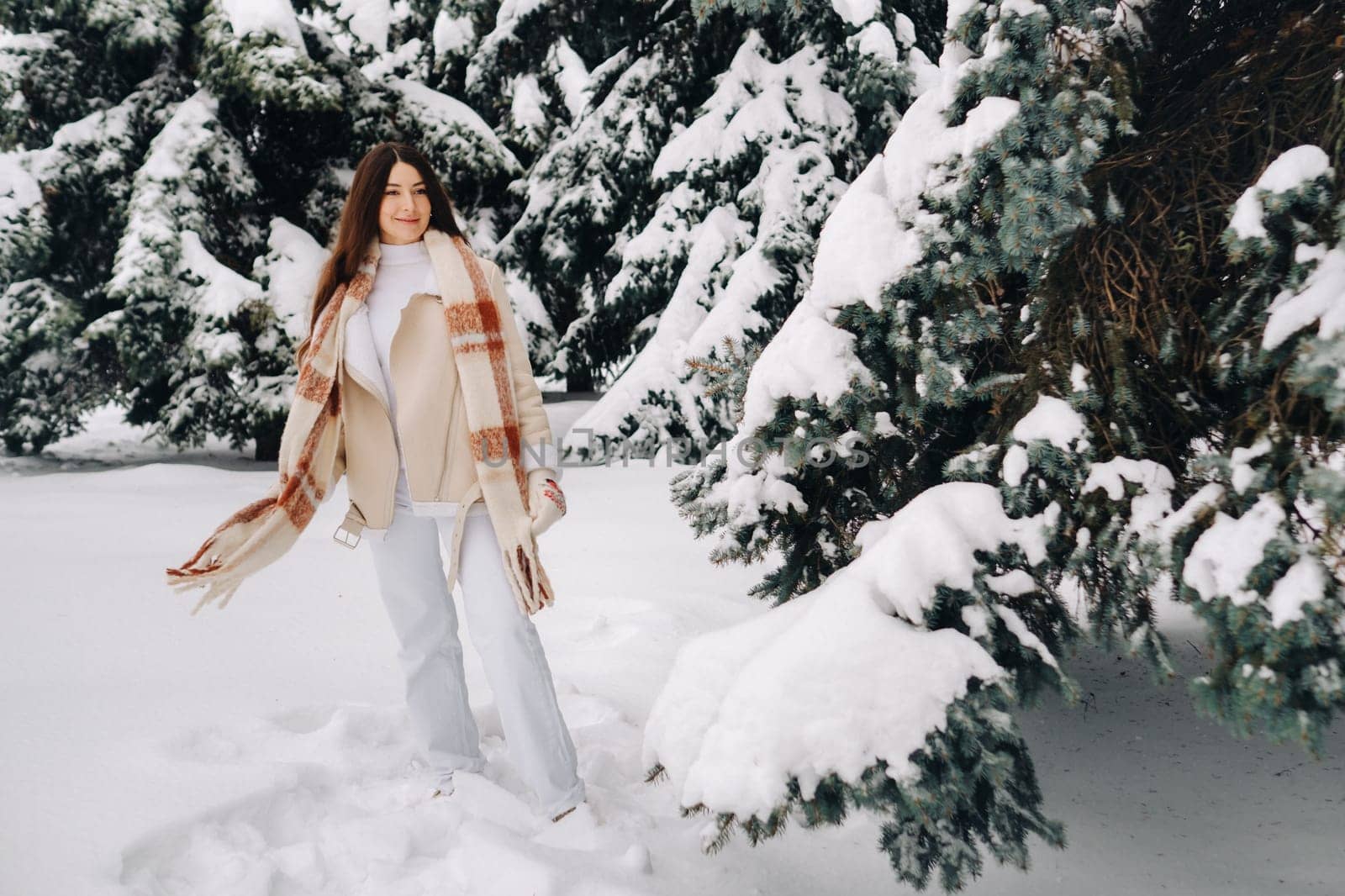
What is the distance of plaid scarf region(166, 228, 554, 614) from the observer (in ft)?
8.30

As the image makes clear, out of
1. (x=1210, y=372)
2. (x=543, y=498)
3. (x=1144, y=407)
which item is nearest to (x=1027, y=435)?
(x=1144, y=407)

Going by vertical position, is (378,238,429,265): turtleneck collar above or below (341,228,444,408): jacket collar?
above

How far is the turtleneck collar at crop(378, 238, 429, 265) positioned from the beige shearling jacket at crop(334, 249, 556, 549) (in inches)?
3.2

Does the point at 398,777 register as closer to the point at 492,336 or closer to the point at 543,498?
the point at 543,498

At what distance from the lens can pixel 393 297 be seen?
2.69 metres

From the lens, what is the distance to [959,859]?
6.84ft

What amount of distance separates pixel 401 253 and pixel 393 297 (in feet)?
0.46

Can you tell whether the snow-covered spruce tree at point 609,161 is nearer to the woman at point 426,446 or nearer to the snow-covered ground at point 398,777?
the snow-covered ground at point 398,777

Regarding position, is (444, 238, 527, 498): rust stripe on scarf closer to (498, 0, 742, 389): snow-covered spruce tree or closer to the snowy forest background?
the snowy forest background

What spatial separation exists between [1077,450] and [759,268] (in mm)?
5330

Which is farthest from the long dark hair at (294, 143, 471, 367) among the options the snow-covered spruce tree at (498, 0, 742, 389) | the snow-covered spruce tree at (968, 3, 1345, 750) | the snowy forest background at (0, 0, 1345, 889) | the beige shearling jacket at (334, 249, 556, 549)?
the snow-covered spruce tree at (498, 0, 742, 389)

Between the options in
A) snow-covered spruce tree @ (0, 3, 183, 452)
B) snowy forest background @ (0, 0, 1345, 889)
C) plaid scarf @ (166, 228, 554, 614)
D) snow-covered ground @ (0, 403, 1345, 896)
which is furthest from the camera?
snow-covered spruce tree @ (0, 3, 183, 452)

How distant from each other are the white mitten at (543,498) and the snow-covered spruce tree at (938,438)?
1.77ft

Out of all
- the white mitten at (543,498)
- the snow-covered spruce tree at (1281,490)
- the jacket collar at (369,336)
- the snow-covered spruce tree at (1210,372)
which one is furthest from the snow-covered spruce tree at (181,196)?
the snow-covered spruce tree at (1281,490)
